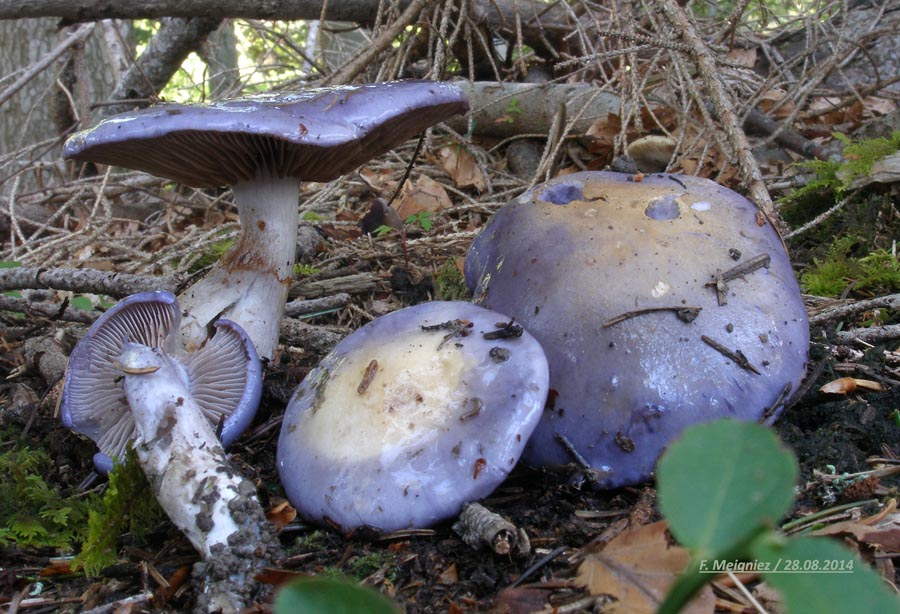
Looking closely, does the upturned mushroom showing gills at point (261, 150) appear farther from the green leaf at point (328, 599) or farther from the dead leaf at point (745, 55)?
the dead leaf at point (745, 55)

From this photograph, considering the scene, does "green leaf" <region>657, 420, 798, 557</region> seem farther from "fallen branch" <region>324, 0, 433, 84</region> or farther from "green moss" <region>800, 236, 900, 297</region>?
"fallen branch" <region>324, 0, 433, 84</region>

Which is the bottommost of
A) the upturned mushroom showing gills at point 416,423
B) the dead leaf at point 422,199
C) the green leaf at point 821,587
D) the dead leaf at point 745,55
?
the dead leaf at point 422,199

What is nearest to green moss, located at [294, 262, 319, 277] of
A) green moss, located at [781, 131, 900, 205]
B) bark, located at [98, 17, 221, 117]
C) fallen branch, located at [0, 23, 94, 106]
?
fallen branch, located at [0, 23, 94, 106]

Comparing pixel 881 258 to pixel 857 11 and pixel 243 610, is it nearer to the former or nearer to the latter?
pixel 243 610

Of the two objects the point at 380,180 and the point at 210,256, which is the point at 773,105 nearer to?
the point at 380,180

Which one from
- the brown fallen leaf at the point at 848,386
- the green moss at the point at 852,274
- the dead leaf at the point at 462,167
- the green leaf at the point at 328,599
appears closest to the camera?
the green leaf at the point at 328,599

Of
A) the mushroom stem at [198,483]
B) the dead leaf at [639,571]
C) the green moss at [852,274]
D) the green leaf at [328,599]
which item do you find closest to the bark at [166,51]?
the mushroom stem at [198,483]
